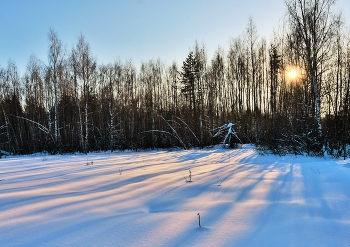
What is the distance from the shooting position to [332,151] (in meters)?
9.42

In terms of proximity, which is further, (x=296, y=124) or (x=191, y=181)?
(x=296, y=124)

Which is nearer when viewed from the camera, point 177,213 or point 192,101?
point 177,213

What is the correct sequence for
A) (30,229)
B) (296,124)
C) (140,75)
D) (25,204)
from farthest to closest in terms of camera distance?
(140,75) → (296,124) → (25,204) → (30,229)

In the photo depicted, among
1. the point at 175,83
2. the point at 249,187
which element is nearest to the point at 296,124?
the point at 249,187

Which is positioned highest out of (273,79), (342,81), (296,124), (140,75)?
(140,75)

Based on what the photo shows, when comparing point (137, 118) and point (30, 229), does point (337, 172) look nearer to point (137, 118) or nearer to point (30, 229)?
point (30, 229)

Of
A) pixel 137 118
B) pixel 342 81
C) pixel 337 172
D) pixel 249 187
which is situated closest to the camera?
pixel 249 187

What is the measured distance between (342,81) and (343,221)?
13768mm

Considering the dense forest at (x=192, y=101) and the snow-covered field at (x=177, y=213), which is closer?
the snow-covered field at (x=177, y=213)

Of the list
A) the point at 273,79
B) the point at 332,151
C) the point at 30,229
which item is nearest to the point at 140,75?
the point at 273,79

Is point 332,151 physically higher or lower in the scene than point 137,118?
lower

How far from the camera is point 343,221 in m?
2.40

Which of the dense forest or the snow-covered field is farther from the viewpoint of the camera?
the dense forest

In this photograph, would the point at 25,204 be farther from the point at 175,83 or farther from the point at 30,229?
the point at 175,83
